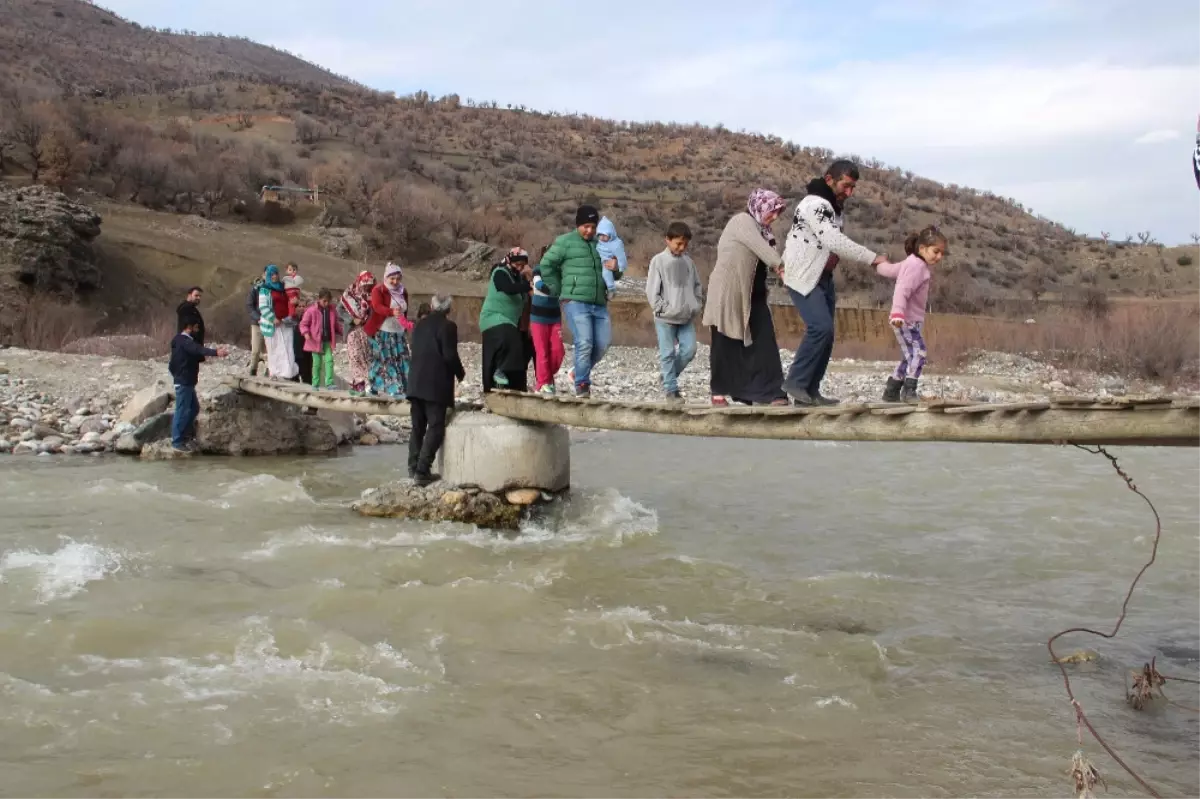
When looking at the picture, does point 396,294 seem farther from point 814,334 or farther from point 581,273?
point 814,334

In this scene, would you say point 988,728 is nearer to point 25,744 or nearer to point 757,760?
point 757,760

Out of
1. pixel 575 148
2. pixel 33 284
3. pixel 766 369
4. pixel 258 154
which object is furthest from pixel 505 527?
pixel 575 148

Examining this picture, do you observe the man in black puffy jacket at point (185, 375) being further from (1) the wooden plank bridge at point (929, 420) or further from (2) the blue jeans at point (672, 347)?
(2) the blue jeans at point (672, 347)

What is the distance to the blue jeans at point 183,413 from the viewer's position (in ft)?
38.7

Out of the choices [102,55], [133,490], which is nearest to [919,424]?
[133,490]

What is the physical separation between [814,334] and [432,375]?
370 cm

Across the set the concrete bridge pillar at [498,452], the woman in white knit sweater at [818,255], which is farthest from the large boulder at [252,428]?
the woman in white knit sweater at [818,255]

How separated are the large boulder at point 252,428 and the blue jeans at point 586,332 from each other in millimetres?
5481

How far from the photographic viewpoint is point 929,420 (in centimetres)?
547

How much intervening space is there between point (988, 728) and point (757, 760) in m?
1.29

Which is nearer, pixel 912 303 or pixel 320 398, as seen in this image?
pixel 912 303

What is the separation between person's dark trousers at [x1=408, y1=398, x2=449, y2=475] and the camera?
9.00 metres

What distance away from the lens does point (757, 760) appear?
4.64 metres

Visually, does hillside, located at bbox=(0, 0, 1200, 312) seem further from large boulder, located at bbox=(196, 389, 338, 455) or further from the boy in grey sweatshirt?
the boy in grey sweatshirt
